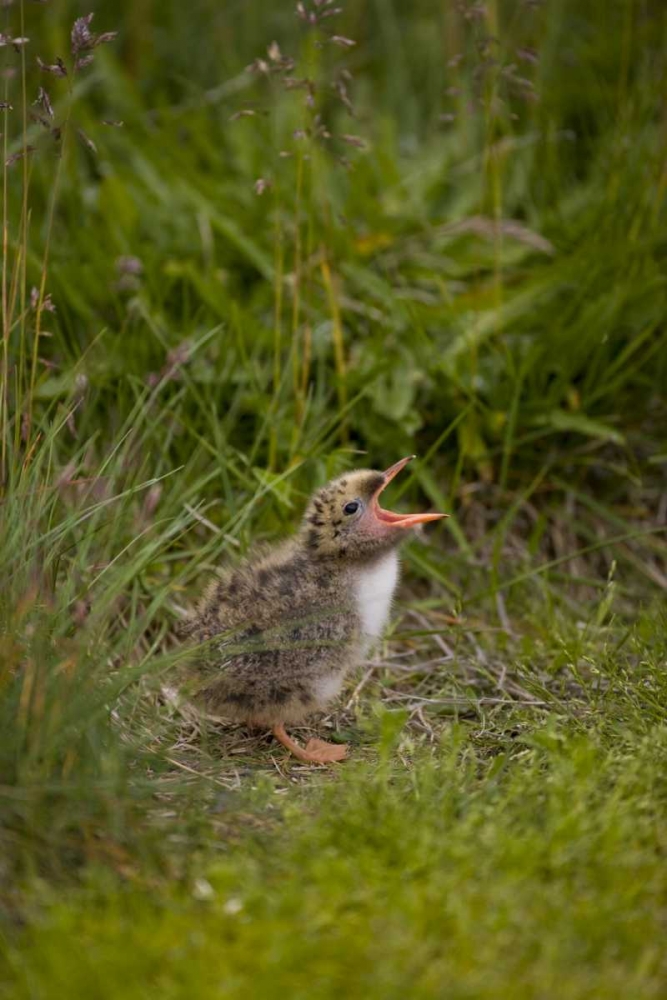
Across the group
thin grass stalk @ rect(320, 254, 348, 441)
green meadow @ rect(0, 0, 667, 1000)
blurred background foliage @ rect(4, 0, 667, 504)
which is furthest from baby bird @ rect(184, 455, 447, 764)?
thin grass stalk @ rect(320, 254, 348, 441)

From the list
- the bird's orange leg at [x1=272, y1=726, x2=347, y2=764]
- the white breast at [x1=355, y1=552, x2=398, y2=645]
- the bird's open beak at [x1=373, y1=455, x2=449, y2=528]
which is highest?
the bird's open beak at [x1=373, y1=455, x2=449, y2=528]

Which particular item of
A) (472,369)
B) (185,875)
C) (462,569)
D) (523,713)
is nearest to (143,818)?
(185,875)

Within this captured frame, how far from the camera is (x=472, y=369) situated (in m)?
4.89

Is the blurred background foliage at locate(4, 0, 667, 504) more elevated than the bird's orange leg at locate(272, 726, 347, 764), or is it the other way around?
the blurred background foliage at locate(4, 0, 667, 504)

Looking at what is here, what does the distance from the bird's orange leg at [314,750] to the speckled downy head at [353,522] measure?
0.56 meters

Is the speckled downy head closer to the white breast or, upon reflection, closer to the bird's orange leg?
the white breast

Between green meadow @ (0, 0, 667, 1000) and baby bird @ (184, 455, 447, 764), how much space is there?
15 centimetres

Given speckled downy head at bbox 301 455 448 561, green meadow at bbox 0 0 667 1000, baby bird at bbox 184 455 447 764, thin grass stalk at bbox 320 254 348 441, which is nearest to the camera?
green meadow at bbox 0 0 667 1000

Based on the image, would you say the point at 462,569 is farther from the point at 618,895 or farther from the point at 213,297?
the point at 618,895

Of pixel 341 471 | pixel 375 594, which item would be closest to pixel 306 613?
pixel 375 594

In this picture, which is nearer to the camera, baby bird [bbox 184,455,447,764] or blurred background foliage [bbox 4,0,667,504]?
baby bird [bbox 184,455,447,764]

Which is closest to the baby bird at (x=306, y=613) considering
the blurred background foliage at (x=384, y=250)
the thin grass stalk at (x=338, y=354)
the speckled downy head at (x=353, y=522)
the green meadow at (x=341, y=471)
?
the speckled downy head at (x=353, y=522)

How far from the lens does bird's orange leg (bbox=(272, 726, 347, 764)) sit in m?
3.51

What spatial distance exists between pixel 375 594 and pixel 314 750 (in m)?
0.51
